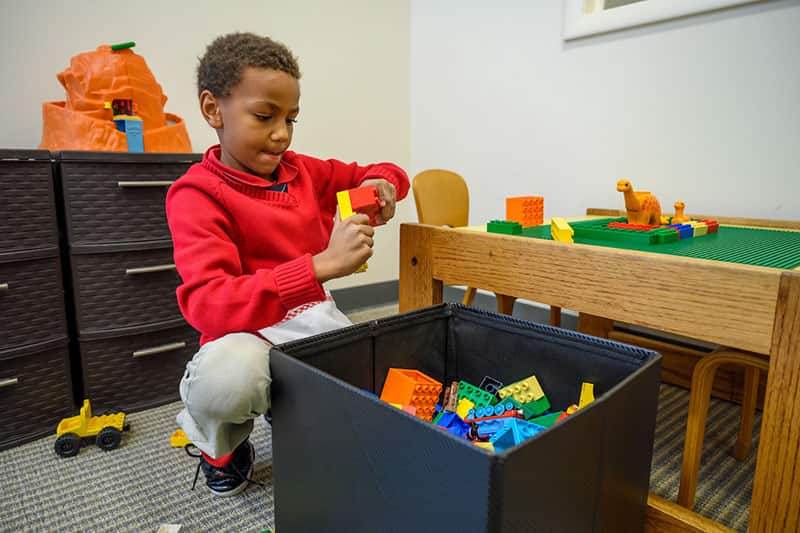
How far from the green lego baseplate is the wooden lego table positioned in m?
0.08

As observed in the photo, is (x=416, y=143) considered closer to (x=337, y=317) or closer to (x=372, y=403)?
(x=337, y=317)

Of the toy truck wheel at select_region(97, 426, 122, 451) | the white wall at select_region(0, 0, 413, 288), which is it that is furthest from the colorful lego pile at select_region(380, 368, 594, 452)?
the white wall at select_region(0, 0, 413, 288)

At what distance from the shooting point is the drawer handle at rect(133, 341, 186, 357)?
1.28 m

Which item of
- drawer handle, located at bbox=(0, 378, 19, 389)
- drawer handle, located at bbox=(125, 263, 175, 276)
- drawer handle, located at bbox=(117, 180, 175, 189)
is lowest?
drawer handle, located at bbox=(0, 378, 19, 389)

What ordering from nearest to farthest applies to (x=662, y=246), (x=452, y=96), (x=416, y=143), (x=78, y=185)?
(x=662, y=246) < (x=78, y=185) < (x=452, y=96) < (x=416, y=143)

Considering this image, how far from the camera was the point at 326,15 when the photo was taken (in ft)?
6.63

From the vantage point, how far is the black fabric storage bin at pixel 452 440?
1.38ft

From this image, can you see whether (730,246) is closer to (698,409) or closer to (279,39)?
(698,409)

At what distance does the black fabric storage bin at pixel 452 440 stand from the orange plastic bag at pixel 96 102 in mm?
950


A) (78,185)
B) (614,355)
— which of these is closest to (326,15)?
(78,185)

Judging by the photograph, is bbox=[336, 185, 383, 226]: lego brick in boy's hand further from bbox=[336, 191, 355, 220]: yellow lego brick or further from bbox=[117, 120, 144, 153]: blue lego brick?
bbox=[117, 120, 144, 153]: blue lego brick

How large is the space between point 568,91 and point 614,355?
136 centimetres

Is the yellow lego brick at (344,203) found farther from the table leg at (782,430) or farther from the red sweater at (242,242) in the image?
the table leg at (782,430)

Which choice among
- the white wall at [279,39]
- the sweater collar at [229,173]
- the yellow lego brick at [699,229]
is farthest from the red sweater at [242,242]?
the white wall at [279,39]
